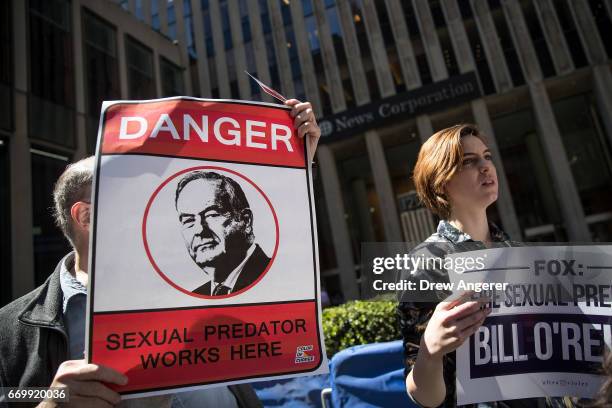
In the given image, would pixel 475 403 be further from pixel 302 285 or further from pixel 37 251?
pixel 37 251

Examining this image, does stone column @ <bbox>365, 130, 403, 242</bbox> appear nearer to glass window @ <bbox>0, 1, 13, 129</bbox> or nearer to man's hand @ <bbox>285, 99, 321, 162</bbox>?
glass window @ <bbox>0, 1, 13, 129</bbox>

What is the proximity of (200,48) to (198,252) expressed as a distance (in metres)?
25.6

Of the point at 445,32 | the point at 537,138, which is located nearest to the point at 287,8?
the point at 445,32

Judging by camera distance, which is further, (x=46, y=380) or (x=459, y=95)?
(x=459, y=95)

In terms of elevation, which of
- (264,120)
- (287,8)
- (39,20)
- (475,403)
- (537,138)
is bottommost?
(475,403)

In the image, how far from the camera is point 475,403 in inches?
52.7

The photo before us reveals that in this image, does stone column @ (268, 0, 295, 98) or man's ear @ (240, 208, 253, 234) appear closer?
man's ear @ (240, 208, 253, 234)

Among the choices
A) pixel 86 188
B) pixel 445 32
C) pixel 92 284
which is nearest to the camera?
pixel 92 284

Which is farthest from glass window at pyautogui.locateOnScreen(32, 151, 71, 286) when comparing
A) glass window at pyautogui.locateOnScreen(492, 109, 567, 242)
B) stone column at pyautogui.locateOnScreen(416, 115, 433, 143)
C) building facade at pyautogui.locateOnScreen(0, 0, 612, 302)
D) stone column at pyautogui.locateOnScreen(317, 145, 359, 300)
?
glass window at pyautogui.locateOnScreen(492, 109, 567, 242)

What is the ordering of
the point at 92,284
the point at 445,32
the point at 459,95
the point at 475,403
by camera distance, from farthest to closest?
the point at 445,32 < the point at 459,95 < the point at 475,403 < the point at 92,284

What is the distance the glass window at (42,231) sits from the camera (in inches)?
480

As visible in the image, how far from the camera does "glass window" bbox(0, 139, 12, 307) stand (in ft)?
37.3

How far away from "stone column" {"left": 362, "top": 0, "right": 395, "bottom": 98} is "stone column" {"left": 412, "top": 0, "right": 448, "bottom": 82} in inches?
74.7

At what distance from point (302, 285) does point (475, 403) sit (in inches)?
27.2
